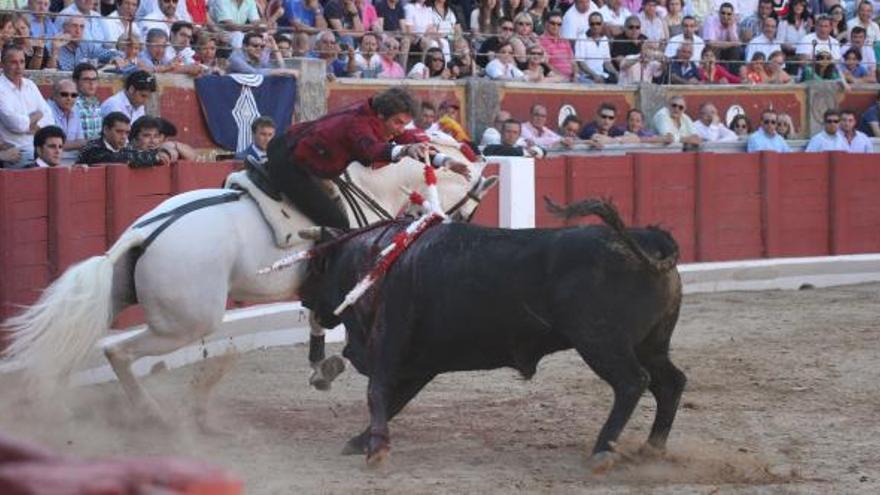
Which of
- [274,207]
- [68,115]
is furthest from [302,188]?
[68,115]

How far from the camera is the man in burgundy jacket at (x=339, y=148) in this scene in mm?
6398

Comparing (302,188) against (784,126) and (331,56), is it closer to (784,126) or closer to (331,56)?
(331,56)

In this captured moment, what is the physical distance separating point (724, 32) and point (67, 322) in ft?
38.8

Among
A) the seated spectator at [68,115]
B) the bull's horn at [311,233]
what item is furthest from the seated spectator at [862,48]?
the bull's horn at [311,233]

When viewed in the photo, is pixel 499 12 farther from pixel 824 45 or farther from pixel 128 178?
pixel 128 178

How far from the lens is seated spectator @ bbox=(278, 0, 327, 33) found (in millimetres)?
12734

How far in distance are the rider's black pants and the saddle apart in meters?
0.04

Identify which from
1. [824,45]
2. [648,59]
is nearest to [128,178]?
[648,59]

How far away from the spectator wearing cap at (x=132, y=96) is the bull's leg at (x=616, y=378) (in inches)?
198

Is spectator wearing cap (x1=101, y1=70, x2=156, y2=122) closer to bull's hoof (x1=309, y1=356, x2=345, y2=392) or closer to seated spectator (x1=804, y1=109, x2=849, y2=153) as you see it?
bull's hoof (x1=309, y1=356, x2=345, y2=392)

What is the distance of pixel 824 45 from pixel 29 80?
1078cm

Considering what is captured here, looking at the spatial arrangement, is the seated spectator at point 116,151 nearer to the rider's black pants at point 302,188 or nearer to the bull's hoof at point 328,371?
the rider's black pants at point 302,188

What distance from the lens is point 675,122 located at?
1466 centimetres

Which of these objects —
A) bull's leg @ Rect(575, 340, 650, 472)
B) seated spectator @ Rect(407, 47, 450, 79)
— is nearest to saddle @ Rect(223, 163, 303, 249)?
bull's leg @ Rect(575, 340, 650, 472)
